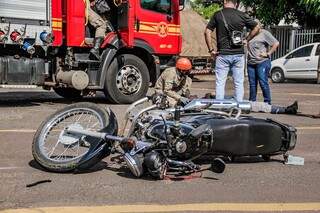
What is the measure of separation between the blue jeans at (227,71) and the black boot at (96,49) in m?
3.82

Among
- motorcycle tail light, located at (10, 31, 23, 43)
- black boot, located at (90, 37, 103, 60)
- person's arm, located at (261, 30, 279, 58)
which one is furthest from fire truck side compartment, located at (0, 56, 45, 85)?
person's arm, located at (261, 30, 279, 58)

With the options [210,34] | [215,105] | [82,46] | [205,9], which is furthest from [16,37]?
[205,9]

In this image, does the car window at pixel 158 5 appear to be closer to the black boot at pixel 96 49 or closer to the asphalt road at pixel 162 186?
the black boot at pixel 96 49

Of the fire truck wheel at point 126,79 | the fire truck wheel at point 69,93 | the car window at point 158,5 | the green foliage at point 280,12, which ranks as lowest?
the fire truck wheel at point 69,93

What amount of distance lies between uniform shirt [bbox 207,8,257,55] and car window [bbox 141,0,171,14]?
4.14 meters

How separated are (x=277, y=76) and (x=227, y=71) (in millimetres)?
16384

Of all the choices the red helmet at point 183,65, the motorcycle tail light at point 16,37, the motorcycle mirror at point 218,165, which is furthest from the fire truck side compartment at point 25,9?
the motorcycle mirror at point 218,165

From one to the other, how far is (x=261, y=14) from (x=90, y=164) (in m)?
22.0

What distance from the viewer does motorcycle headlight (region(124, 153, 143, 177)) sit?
6012 millimetres

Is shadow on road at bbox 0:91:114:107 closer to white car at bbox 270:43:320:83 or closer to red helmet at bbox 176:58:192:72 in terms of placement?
red helmet at bbox 176:58:192:72

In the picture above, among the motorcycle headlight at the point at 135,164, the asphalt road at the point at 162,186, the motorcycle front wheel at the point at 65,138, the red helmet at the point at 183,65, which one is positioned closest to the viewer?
the asphalt road at the point at 162,186

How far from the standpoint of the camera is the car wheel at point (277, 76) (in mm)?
25578

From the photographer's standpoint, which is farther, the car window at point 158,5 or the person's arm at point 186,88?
the car window at point 158,5

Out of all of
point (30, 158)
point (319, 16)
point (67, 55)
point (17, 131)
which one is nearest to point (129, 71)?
point (67, 55)
